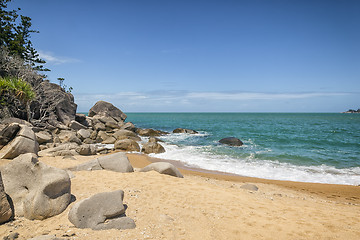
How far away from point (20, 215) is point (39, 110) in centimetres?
2218

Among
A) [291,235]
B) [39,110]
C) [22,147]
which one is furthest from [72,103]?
[291,235]

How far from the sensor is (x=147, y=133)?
3159 cm

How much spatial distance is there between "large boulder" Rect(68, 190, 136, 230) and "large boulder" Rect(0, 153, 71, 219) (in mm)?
718

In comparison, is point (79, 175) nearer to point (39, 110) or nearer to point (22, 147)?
point (22, 147)

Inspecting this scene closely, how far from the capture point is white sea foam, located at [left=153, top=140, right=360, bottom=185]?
12.0m

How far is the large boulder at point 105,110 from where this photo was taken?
41531 millimetres

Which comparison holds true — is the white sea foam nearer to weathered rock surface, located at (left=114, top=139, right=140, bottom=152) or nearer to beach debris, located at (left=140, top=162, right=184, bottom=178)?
weathered rock surface, located at (left=114, top=139, right=140, bottom=152)

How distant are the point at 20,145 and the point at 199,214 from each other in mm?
9878

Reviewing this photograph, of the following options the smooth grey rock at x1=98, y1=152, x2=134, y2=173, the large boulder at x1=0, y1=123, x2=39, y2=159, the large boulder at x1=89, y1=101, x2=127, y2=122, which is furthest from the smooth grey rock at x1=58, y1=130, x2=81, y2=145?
the large boulder at x1=89, y1=101, x2=127, y2=122

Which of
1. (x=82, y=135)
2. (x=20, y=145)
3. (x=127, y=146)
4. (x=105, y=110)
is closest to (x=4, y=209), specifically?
(x=20, y=145)

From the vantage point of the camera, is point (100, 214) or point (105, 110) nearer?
point (100, 214)

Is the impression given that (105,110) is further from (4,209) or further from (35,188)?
(4,209)

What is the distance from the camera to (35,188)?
559 cm

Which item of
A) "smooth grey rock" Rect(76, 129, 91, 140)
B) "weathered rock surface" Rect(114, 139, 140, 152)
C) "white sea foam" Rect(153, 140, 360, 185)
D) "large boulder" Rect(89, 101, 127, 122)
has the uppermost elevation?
"large boulder" Rect(89, 101, 127, 122)
